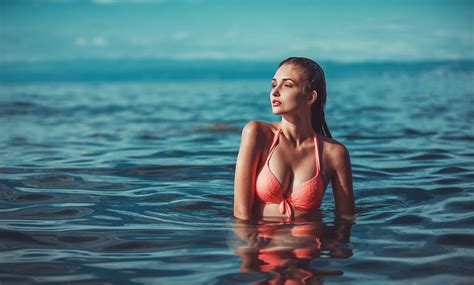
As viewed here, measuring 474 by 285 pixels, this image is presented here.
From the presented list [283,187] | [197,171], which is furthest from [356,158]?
[283,187]

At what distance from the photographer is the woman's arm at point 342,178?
559cm

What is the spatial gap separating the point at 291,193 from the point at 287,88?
2.93ft

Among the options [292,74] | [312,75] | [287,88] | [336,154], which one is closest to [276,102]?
[287,88]

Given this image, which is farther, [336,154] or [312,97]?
[336,154]

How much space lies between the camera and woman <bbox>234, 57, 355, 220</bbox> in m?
5.36

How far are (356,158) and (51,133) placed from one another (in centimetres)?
731

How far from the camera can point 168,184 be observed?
800 cm

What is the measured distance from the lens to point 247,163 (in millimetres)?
5355

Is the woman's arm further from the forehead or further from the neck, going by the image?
the forehead

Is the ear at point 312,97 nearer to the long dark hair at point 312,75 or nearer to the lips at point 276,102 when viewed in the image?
the long dark hair at point 312,75

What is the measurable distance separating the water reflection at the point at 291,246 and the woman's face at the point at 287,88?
98 centimetres

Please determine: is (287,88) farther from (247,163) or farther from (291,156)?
(247,163)

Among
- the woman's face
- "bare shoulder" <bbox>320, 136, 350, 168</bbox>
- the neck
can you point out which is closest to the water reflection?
"bare shoulder" <bbox>320, 136, 350, 168</bbox>

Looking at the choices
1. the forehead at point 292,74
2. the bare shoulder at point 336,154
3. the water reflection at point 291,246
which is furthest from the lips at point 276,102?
the water reflection at point 291,246
